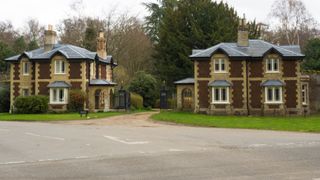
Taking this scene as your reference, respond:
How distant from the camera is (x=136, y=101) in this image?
5412cm

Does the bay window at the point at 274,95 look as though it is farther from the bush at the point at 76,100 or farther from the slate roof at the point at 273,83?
the bush at the point at 76,100

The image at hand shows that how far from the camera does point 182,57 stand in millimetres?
59812

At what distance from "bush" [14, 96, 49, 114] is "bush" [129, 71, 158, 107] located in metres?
13.7

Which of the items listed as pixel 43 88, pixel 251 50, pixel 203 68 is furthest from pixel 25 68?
pixel 251 50

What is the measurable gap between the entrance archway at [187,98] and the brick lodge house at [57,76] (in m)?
7.97

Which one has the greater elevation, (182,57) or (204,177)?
(182,57)

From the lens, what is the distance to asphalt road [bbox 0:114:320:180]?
11719 millimetres

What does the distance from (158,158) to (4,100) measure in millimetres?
42031

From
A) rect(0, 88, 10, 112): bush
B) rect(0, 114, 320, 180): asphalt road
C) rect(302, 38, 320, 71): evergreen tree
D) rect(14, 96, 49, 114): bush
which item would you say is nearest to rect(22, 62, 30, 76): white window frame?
rect(0, 88, 10, 112): bush

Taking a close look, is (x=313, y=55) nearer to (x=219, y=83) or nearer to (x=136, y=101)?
(x=219, y=83)

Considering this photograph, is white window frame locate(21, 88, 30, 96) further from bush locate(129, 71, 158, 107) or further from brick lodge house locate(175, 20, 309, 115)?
brick lodge house locate(175, 20, 309, 115)

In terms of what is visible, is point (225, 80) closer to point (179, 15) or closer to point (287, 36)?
point (179, 15)

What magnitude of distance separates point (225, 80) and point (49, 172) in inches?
1317

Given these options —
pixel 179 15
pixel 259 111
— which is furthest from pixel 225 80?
pixel 179 15
